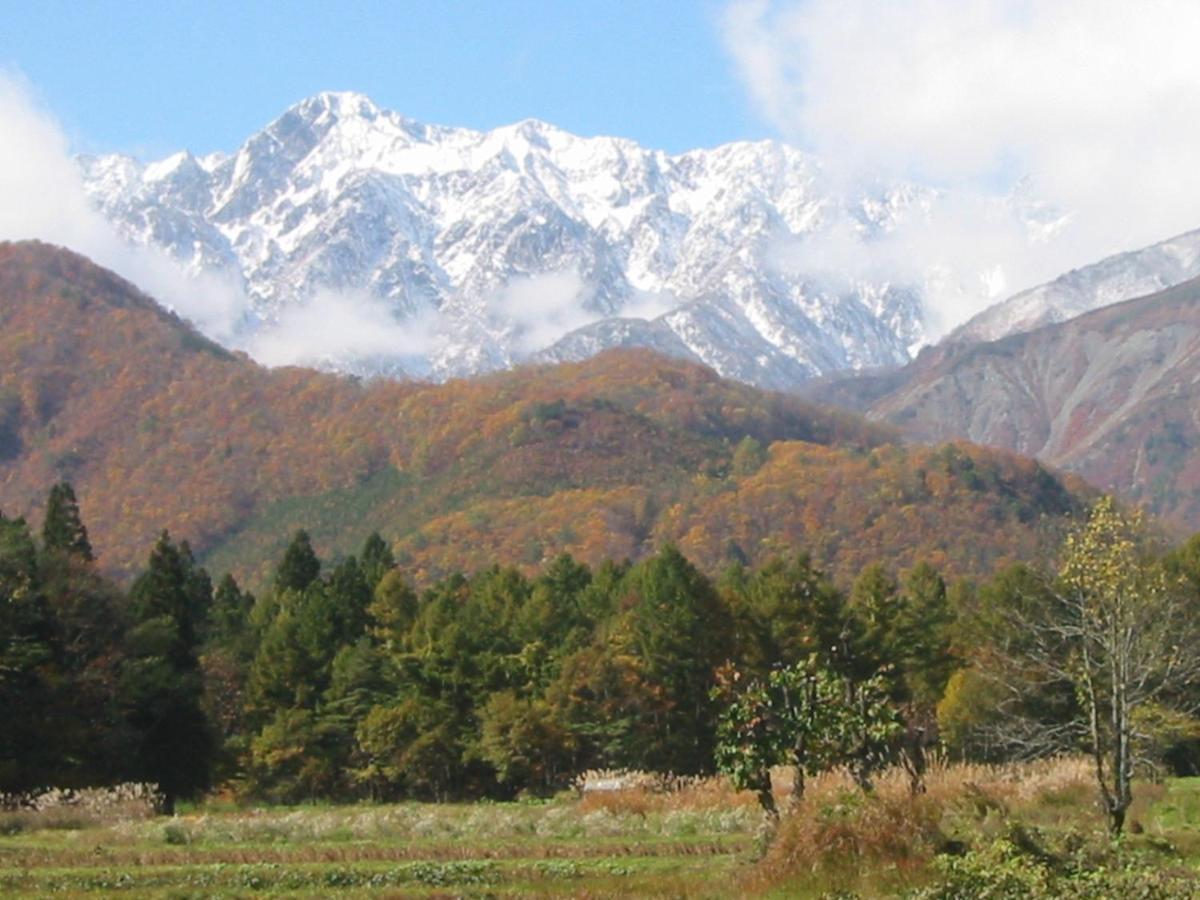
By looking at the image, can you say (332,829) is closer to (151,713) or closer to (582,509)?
(151,713)

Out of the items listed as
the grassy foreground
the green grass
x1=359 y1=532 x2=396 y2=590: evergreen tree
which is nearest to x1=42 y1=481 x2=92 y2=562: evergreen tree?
x1=359 y1=532 x2=396 y2=590: evergreen tree

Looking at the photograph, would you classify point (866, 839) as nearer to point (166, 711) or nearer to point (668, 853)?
point (668, 853)

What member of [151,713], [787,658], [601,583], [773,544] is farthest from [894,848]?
[773,544]

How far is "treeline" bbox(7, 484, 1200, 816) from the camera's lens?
49.8m

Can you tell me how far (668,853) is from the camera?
25.6 metres

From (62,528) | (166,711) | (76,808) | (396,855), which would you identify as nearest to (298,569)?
(62,528)

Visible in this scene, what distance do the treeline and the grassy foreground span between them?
17.4 metres

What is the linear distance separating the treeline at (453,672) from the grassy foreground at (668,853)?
1739 cm

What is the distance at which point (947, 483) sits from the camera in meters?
182

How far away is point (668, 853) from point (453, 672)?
126 ft

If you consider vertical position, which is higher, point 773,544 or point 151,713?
point 773,544

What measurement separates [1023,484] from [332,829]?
177 meters

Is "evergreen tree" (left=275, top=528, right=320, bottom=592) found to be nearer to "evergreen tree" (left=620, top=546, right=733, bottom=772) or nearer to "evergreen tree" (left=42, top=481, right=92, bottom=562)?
"evergreen tree" (left=42, top=481, right=92, bottom=562)

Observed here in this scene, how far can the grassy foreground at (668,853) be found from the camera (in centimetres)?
1972
